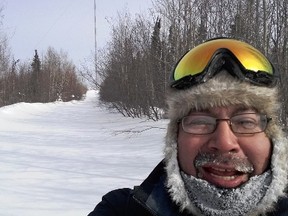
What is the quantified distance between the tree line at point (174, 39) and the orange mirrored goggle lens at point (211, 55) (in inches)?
60.9

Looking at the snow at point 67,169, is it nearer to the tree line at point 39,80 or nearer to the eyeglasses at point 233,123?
the eyeglasses at point 233,123

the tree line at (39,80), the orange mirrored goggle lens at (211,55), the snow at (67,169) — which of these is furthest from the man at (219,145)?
the tree line at (39,80)

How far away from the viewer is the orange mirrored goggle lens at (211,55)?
1409 mm

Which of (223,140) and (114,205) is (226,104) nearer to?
(223,140)

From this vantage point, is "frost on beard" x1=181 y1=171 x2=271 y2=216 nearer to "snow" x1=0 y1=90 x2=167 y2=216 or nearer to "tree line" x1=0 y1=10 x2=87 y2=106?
"snow" x1=0 y1=90 x2=167 y2=216

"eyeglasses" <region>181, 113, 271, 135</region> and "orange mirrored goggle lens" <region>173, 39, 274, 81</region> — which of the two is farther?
"orange mirrored goggle lens" <region>173, 39, 274, 81</region>

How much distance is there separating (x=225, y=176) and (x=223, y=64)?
415 mm

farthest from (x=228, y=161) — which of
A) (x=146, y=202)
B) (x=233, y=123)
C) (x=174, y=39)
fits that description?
(x=174, y=39)

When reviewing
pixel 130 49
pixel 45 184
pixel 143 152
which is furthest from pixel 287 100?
pixel 130 49

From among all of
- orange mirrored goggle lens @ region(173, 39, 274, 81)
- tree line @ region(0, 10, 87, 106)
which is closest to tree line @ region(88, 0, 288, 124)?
orange mirrored goggle lens @ region(173, 39, 274, 81)

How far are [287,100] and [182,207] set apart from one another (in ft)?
26.3

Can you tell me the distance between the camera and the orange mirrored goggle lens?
4.62 feet

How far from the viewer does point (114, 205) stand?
148cm

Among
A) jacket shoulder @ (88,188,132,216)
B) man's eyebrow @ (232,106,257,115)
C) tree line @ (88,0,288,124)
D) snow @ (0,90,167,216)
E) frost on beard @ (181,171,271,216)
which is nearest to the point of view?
frost on beard @ (181,171,271,216)
